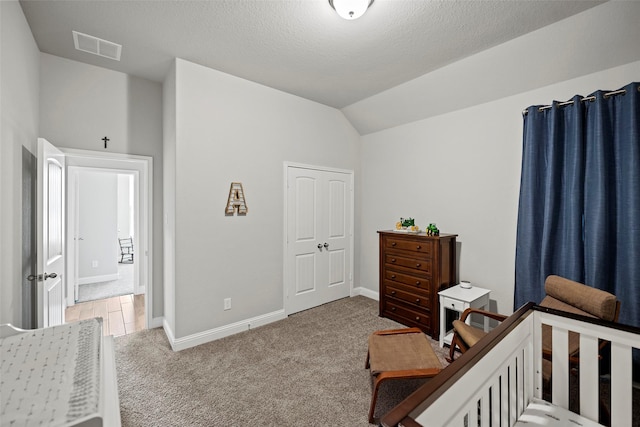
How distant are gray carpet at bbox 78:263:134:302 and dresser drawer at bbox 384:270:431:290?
428cm

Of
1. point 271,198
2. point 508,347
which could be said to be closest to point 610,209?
point 508,347

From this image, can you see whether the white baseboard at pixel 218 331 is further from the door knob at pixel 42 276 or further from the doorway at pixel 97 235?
the doorway at pixel 97 235

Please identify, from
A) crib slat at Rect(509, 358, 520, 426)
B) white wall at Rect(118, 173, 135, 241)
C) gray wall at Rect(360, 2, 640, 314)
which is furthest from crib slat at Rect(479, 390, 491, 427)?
white wall at Rect(118, 173, 135, 241)

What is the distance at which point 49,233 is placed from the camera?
2.27m

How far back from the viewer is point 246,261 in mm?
3279

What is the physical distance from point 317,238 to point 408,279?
1.36 metres

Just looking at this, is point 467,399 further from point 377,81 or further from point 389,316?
point 377,81

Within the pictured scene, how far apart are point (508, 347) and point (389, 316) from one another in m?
2.28

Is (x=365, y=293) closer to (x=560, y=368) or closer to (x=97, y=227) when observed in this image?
(x=560, y=368)

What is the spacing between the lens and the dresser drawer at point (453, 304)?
107 inches

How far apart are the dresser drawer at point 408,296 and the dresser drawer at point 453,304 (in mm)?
271

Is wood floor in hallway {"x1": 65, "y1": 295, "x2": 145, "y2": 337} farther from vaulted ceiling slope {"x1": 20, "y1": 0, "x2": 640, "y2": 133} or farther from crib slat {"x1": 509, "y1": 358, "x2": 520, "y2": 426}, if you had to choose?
crib slat {"x1": 509, "y1": 358, "x2": 520, "y2": 426}

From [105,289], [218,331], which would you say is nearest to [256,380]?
[218,331]

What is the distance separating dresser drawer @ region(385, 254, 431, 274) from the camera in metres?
3.12
